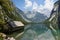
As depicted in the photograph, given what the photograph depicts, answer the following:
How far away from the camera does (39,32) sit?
4.58m

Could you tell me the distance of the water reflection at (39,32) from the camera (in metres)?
4.26

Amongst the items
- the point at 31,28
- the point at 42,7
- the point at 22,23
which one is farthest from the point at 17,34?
the point at 42,7

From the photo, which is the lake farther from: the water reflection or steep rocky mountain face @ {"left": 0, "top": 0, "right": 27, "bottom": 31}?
steep rocky mountain face @ {"left": 0, "top": 0, "right": 27, "bottom": 31}

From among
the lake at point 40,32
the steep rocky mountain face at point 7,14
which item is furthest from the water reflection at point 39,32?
the steep rocky mountain face at point 7,14

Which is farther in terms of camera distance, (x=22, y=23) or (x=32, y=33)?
(x=32, y=33)

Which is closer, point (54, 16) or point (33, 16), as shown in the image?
point (33, 16)

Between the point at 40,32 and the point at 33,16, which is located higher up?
the point at 33,16

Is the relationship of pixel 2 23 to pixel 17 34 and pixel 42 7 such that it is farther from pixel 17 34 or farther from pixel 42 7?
pixel 42 7

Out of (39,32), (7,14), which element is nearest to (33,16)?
(39,32)

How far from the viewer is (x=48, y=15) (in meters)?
4.42

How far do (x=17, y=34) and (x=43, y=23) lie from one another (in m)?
0.73

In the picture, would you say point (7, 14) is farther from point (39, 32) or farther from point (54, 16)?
point (54, 16)

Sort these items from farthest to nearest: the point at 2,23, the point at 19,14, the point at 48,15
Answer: the point at 48,15 < the point at 19,14 < the point at 2,23

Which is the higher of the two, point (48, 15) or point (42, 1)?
point (42, 1)
